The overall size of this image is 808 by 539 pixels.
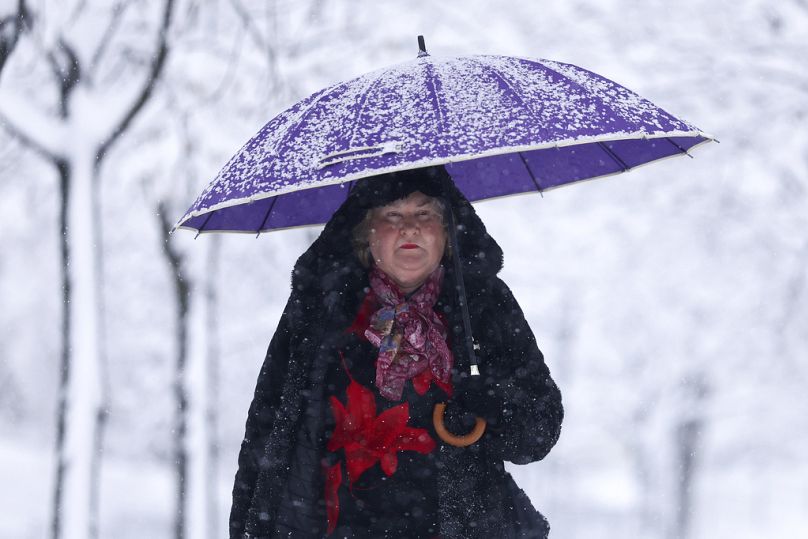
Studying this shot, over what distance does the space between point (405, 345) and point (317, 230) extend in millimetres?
8713

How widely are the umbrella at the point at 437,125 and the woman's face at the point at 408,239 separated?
8 centimetres

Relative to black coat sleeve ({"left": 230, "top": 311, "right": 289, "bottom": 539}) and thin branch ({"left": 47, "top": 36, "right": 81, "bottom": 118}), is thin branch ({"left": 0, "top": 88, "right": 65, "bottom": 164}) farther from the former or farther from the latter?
black coat sleeve ({"left": 230, "top": 311, "right": 289, "bottom": 539})

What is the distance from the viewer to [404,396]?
9.43 feet

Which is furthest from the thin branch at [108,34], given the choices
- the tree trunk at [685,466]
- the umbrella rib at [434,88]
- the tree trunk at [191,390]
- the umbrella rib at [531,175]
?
the tree trunk at [685,466]

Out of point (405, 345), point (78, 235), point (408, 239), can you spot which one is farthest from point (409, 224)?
point (78, 235)

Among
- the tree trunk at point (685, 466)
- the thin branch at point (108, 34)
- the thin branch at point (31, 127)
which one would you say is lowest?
the tree trunk at point (685, 466)

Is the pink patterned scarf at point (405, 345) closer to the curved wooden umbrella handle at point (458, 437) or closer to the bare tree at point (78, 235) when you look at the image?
the curved wooden umbrella handle at point (458, 437)

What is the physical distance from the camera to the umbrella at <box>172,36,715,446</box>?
2.43m

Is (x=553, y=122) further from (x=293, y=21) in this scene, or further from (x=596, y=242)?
(x=596, y=242)

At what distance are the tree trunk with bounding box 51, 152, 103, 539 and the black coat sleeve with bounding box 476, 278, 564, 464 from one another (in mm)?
4056

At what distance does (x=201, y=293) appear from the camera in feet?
31.9

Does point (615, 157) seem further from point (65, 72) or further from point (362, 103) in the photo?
point (65, 72)

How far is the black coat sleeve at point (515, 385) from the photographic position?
2754mm

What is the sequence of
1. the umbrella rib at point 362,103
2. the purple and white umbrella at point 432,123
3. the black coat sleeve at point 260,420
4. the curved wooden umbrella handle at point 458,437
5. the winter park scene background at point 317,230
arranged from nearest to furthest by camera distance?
1. the purple and white umbrella at point 432,123
2. the umbrella rib at point 362,103
3. the curved wooden umbrella handle at point 458,437
4. the black coat sleeve at point 260,420
5. the winter park scene background at point 317,230
